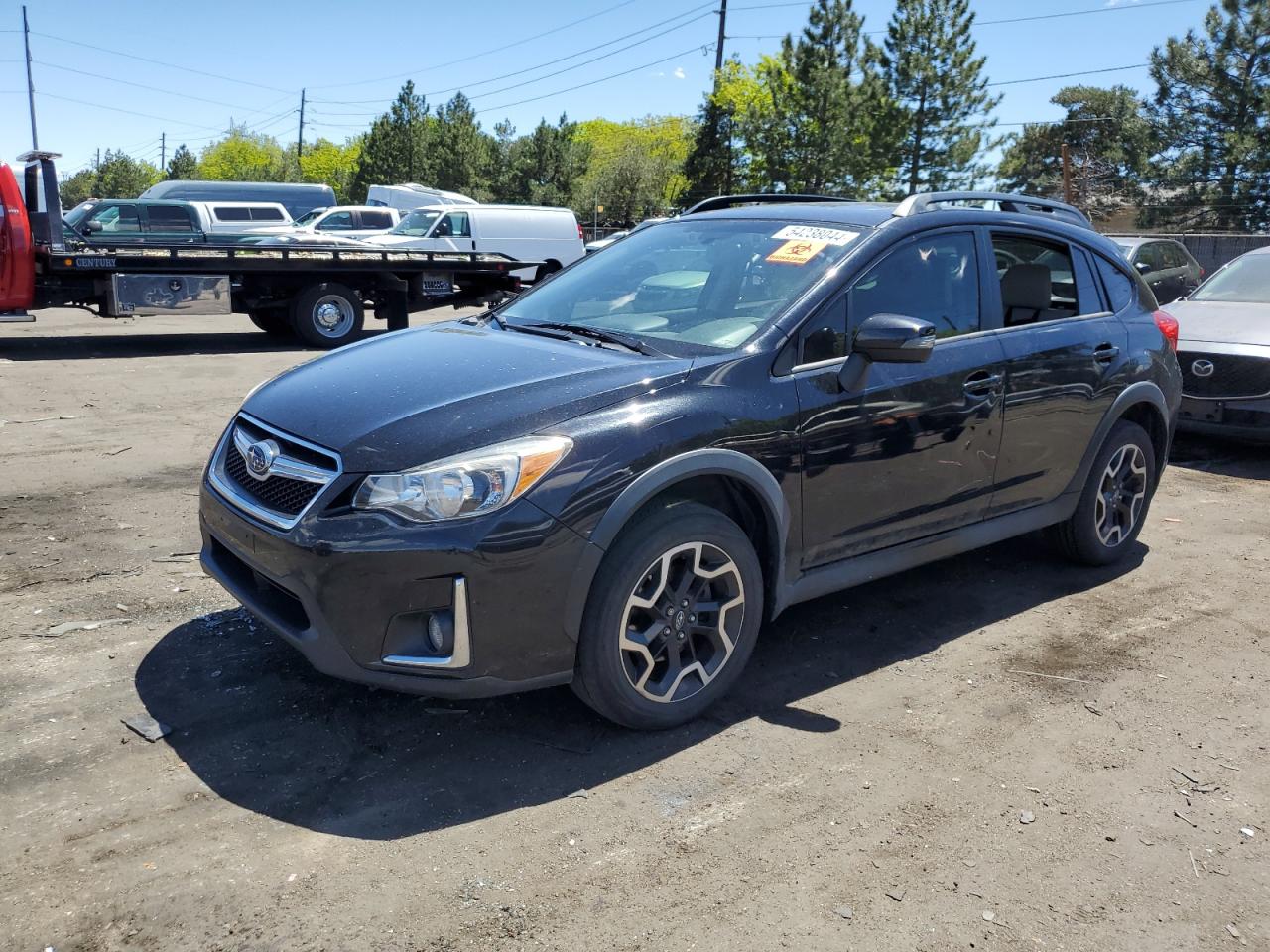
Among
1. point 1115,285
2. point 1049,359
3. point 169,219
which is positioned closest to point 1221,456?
point 1115,285

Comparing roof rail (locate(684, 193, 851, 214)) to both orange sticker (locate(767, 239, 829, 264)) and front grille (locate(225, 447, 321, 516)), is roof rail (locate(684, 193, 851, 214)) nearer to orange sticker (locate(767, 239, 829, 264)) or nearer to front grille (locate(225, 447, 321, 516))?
orange sticker (locate(767, 239, 829, 264))

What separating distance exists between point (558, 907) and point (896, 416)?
227 cm

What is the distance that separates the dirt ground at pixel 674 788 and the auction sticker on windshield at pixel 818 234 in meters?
1.63

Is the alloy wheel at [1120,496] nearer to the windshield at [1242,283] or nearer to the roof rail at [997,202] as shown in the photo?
the roof rail at [997,202]

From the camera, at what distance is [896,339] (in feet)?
12.4

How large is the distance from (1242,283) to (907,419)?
23.7ft

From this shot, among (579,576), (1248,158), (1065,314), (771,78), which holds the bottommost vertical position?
(579,576)

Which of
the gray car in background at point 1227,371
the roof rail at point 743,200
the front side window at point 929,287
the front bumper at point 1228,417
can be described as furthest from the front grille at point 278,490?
the gray car in background at point 1227,371

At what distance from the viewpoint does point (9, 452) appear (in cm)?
740

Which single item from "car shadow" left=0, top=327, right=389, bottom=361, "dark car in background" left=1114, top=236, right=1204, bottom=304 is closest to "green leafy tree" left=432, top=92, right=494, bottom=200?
"car shadow" left=0, top=327, right=389, bottom=361

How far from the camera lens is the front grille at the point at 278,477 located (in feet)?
10.8

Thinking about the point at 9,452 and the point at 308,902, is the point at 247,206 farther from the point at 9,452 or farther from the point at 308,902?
the point at 308,902

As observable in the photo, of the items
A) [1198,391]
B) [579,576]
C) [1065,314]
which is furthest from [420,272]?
[579,576]

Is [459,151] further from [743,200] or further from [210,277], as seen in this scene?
[743,200]
